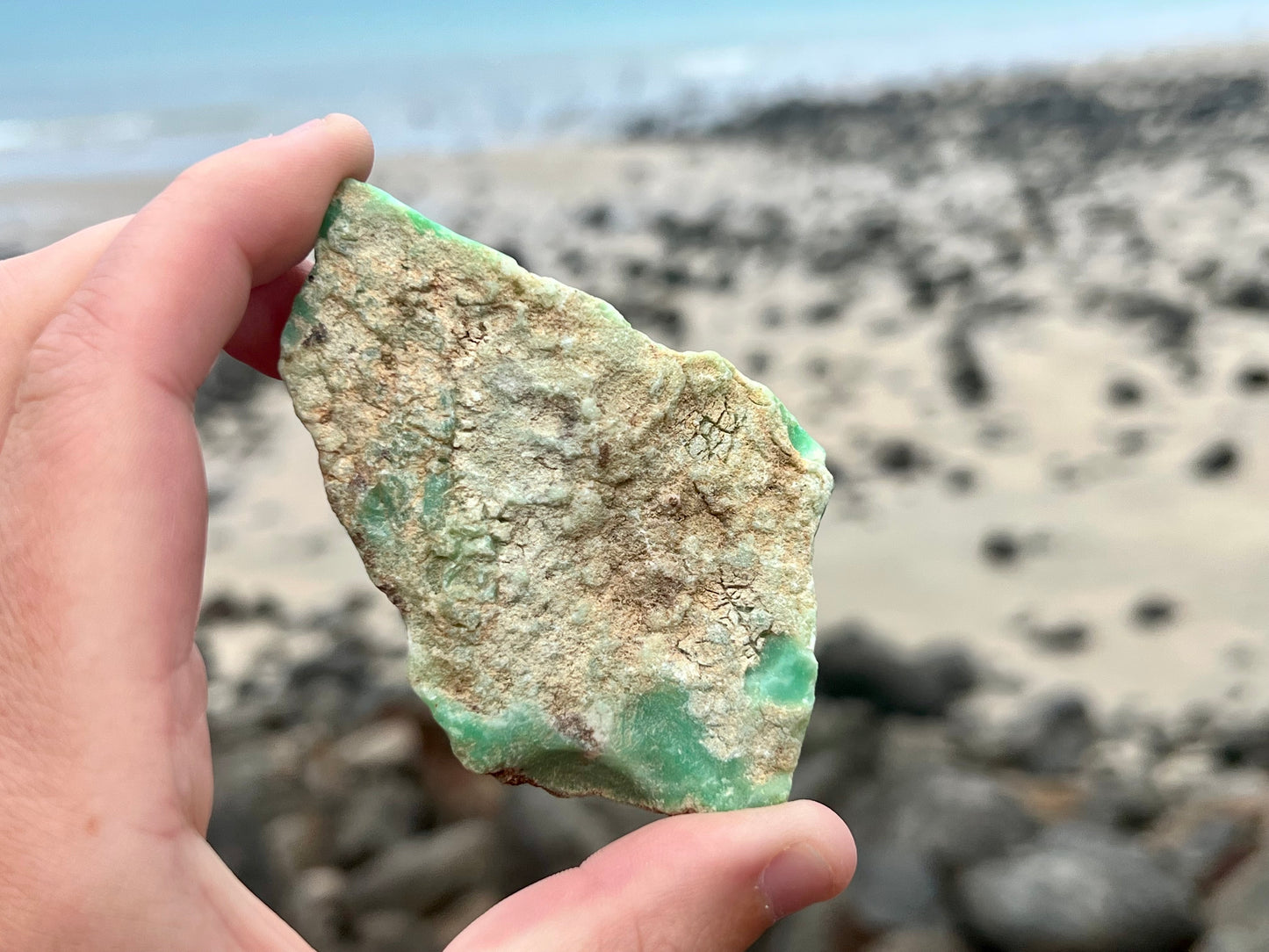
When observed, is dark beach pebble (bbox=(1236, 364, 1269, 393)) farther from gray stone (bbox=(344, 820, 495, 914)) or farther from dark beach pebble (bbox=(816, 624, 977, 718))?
gray stone (bbox=(344, 820, 495, 914))

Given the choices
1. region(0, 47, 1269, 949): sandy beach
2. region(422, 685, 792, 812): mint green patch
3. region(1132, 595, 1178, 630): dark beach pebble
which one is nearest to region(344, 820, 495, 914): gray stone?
region(0, 47, 1269, 949): sandy beach

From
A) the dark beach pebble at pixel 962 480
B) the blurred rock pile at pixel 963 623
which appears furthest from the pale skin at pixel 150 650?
the dark beach pebble at pixel 962 480

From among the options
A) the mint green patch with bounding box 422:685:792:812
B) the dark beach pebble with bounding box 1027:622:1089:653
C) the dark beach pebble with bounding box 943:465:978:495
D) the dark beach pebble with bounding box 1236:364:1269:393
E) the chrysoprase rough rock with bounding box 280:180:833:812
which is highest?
the chrysoprase rough rock with bounding box 280:180:833:812

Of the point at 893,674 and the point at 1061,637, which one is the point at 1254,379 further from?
the point at 893,674

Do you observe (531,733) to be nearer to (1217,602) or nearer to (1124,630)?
(1124,630)

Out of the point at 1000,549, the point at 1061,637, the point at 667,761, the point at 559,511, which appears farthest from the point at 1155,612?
the point at 559,511

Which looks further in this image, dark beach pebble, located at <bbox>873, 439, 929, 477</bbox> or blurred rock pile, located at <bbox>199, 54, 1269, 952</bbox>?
dark beach pebble, located at <bbox>873, 439, 929, 477</bbox>

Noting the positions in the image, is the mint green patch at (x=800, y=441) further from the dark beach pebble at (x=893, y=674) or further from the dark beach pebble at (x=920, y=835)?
the dark beach pebble at (x=893, y=674)
